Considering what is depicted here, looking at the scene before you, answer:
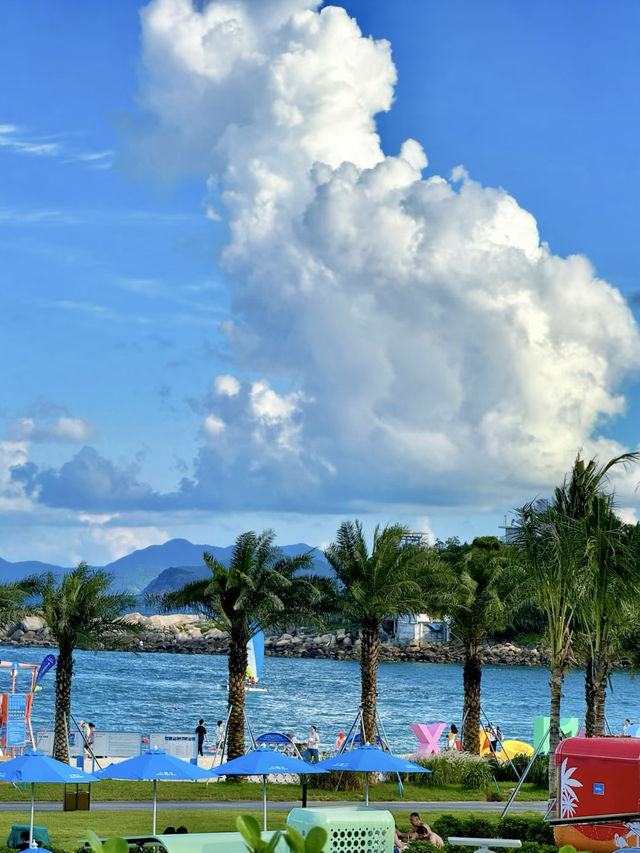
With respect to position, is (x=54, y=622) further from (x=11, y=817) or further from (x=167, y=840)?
(x=167, y=840)

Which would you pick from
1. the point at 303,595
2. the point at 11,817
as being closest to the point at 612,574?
the point at 303,595

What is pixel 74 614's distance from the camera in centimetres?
3897

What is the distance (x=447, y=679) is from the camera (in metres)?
156

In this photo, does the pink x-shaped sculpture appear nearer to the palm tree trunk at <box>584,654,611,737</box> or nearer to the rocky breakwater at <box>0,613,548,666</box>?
the palm tree trunk at <box>584,654,611,737</box>

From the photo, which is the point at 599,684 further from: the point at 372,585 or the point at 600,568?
the point at 372,585

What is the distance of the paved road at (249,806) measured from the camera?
30297 millimetres

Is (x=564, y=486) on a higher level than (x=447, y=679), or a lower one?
higher

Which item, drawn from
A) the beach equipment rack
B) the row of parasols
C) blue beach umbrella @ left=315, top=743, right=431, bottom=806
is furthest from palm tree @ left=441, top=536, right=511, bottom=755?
the beach equipment rack

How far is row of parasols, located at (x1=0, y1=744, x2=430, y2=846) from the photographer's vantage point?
22594 mm

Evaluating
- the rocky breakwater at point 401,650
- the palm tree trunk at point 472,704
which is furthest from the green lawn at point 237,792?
the rocky breakwater at point 401,650

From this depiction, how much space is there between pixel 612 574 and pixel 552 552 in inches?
67.6

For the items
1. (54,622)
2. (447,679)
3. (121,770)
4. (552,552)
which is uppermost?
(552,552)

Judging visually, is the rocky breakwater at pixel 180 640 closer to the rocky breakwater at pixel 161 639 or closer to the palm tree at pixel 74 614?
the rocky breakwater at pixel 161 639

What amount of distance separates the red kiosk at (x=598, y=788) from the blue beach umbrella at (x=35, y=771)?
389 inches
